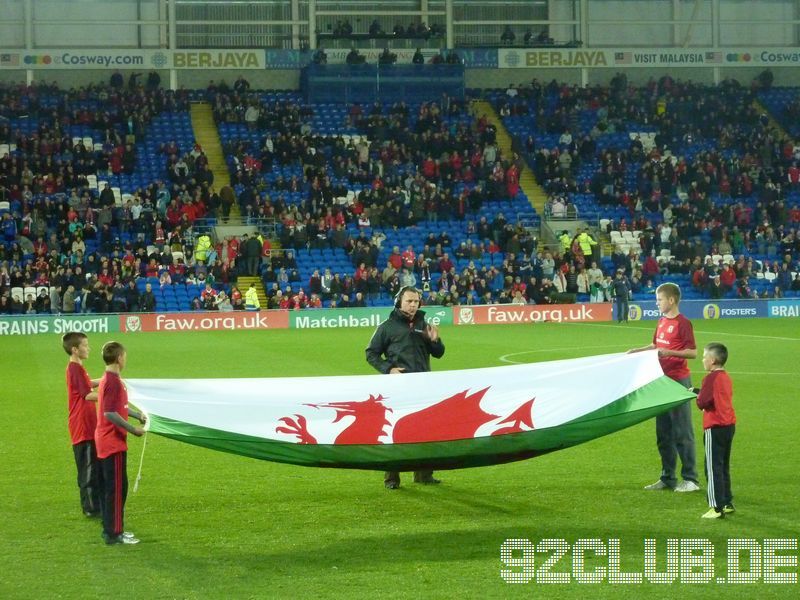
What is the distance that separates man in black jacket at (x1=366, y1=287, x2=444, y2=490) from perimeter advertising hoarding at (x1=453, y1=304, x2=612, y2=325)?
1013 inches

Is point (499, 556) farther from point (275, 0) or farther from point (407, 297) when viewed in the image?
point (275, 0)

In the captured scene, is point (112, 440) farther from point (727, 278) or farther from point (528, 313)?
point (727, 278)

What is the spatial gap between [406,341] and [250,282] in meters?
28.6

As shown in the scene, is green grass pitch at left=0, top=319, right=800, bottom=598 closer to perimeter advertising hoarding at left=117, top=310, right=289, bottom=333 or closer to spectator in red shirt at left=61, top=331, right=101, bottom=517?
spectator in red shirt at left=61, top=331, right=101, bottom=517

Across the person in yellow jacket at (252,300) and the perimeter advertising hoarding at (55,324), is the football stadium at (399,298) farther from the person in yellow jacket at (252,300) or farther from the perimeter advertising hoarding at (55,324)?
the person in yellow jacket at (252,300)

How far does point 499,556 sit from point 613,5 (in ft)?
155

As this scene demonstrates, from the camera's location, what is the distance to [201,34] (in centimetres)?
4966

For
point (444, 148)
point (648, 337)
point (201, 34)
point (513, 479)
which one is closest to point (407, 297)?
point (513, 479)

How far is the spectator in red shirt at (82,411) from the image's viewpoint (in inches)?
376

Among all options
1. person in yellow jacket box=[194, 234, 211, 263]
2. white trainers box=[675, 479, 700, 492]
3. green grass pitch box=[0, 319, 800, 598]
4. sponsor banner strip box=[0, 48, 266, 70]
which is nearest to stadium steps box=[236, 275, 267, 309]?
person in yellow jacket box=[194, 234, 211, 263]

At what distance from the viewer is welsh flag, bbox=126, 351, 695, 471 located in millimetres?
9297

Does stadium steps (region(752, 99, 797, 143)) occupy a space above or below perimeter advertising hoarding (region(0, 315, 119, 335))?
above

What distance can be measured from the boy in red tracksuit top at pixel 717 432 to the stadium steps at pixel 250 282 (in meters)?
29.6

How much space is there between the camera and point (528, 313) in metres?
37.8
